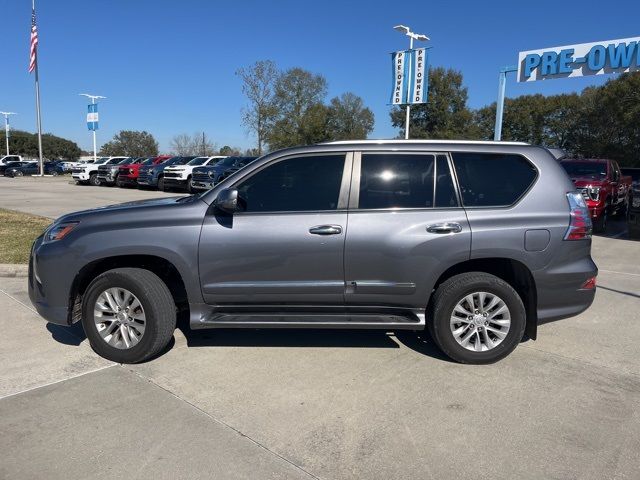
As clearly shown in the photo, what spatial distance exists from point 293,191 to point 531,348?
2.67 meters


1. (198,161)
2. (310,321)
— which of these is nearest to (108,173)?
(198,161)

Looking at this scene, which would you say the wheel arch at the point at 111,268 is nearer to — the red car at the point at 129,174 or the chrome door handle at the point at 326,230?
the chrome door handle at the point at 326,230

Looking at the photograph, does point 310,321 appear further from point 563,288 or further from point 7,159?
point 7,159

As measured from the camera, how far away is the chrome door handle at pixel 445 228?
13.3ft

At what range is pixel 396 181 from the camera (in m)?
4.23

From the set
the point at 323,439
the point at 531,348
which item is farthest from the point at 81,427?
the point at 531,348

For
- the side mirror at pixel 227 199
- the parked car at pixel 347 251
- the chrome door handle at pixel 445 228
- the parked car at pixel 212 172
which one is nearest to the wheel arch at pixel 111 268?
the parked car at pixel 347 251

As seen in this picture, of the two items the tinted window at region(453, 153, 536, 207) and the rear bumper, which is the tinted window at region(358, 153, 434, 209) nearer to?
the tinted window at region(453, 153, 536, 207)

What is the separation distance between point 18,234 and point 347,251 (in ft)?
27.6

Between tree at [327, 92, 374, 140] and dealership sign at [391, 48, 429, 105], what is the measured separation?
37.9m

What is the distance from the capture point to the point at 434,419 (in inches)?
132

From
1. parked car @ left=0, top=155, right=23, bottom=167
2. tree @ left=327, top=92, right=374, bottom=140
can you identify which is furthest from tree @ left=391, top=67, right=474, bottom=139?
parked car @ left=0, top=155, right=23, bottom=167

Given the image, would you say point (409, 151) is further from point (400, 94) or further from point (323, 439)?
point (400, 94)

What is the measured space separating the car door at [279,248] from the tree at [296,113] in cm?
4048
